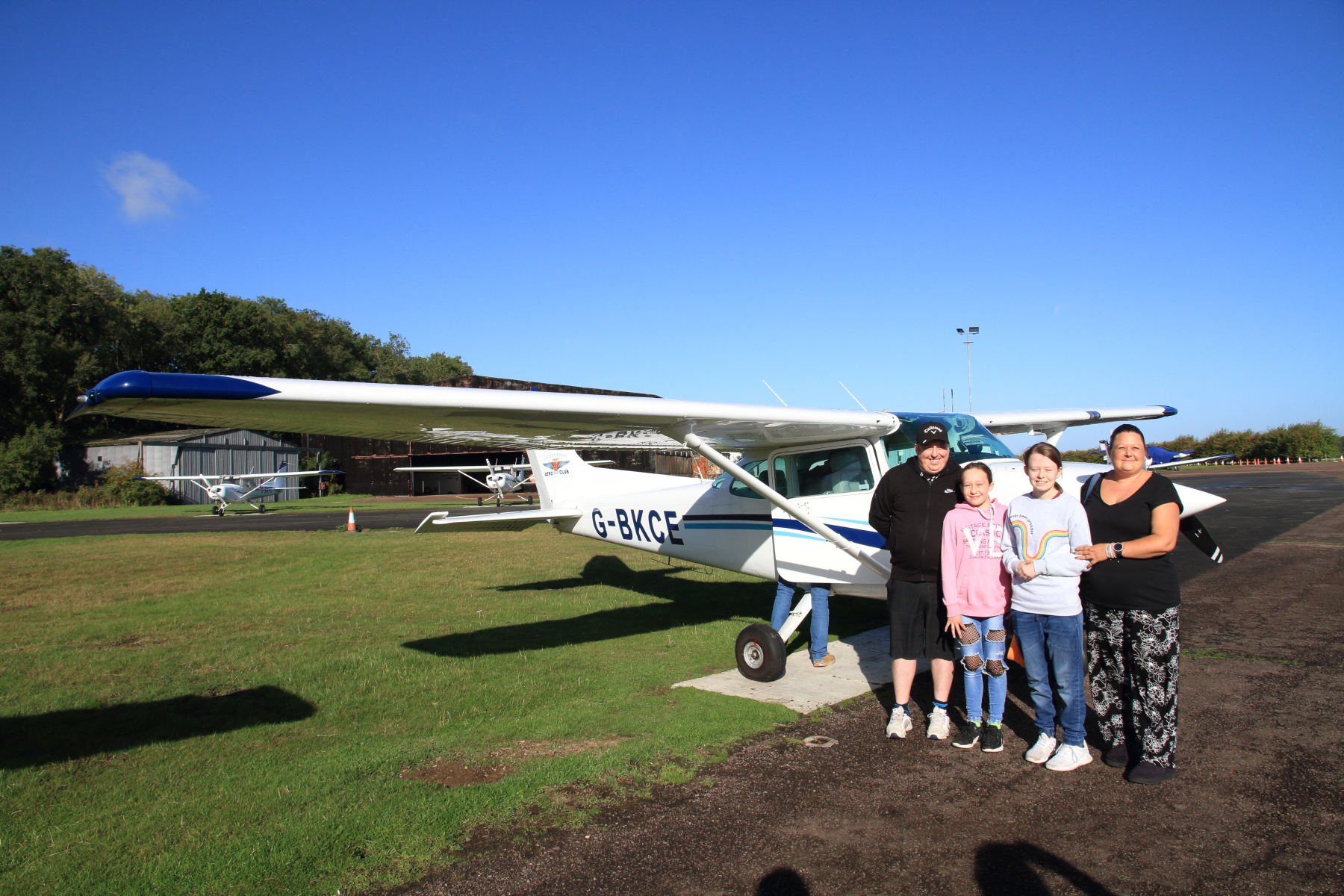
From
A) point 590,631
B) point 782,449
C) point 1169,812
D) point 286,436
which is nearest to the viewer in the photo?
point 1169,812

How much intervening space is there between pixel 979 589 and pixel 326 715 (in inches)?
177

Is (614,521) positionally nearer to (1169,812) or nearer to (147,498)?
(1169,812)

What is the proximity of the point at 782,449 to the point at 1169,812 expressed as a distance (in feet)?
13.1

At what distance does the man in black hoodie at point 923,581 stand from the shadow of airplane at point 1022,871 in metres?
1.33

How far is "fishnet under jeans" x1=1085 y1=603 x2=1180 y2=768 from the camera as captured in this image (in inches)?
145

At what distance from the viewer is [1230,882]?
112 inches

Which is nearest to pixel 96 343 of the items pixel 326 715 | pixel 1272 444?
pixel 326 715

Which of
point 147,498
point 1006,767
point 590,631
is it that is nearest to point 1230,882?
point 1006,767

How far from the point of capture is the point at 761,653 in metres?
5.86

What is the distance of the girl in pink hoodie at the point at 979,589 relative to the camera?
4.19 metres

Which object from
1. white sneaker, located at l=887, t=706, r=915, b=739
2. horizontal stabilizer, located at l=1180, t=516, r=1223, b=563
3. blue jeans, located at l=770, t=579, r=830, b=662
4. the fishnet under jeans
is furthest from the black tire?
horizontal stabilizer, located at l=1180, t=516, r=1223, b=563

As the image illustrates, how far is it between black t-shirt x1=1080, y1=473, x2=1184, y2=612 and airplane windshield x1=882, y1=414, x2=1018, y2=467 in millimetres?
1974

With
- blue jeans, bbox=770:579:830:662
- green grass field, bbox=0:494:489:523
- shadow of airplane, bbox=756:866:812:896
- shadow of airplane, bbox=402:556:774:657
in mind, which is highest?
blue jeans, bbox=770:579:830:662

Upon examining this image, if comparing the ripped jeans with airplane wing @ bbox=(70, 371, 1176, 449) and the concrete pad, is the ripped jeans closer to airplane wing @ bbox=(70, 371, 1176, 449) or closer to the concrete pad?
the concrete pad
